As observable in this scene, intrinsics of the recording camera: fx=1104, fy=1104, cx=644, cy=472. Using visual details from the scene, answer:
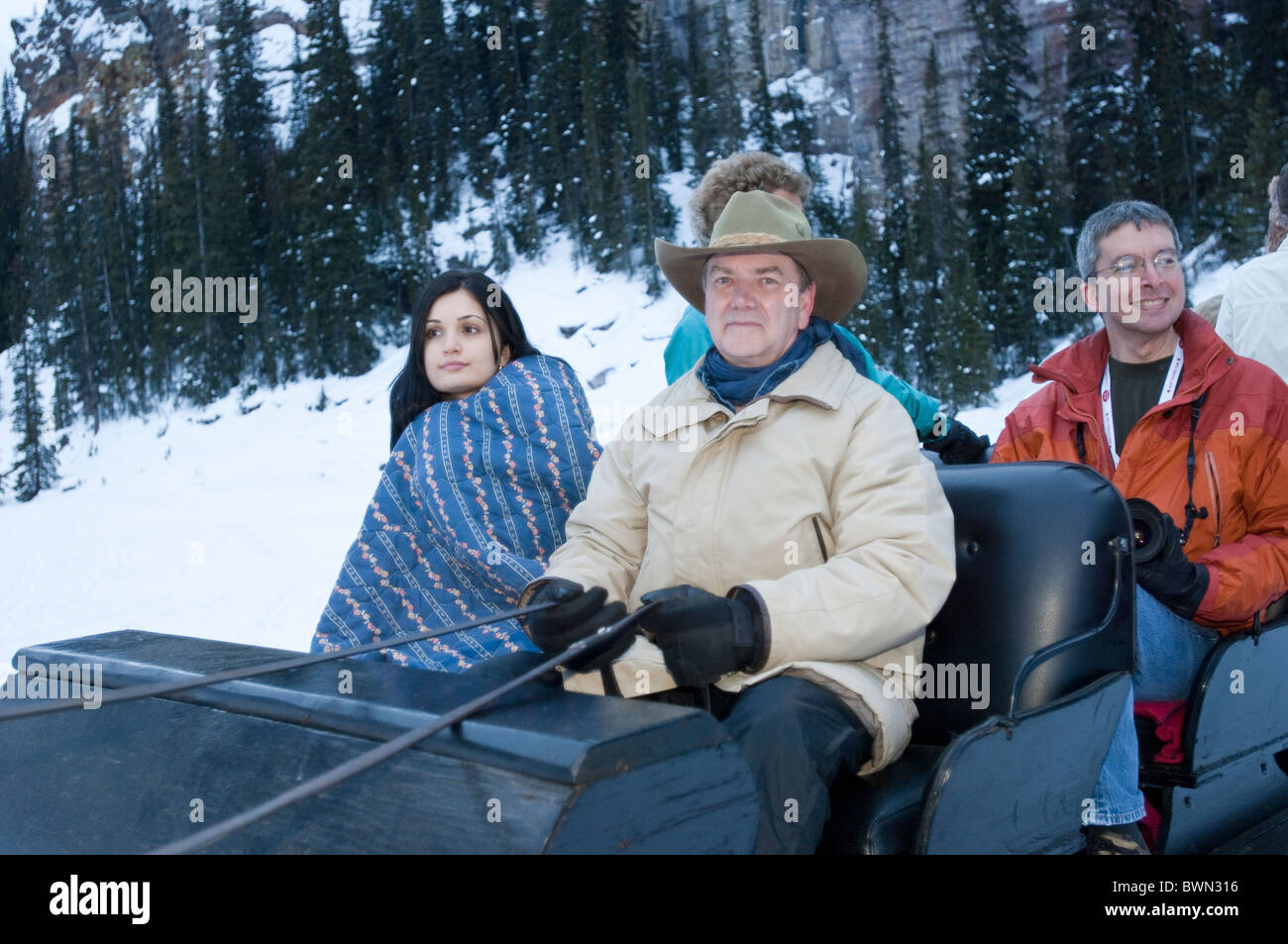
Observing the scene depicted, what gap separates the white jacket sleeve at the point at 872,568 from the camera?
1.96 m

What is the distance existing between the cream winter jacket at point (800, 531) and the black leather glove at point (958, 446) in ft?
3.24

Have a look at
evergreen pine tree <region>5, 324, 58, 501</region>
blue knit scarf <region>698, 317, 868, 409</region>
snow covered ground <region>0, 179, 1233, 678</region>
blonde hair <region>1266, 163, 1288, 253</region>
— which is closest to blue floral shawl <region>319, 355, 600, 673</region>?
blue knit scarf <region>698, 317, 868, 409</region>

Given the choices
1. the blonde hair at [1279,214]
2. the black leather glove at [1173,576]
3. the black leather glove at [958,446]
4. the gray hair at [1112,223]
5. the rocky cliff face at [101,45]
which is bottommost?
the black leather glove at [1173,576]

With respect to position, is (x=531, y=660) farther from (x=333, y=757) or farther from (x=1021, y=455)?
(x=1021, y=455)

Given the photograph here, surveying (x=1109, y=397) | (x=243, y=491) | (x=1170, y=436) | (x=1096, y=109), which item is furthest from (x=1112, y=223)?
(x=1096, y=109)

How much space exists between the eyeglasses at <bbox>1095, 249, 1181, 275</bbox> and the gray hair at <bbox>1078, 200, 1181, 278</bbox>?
0.10ft

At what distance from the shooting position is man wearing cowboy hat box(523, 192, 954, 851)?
1864 mm

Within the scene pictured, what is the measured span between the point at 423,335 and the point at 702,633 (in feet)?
5.19

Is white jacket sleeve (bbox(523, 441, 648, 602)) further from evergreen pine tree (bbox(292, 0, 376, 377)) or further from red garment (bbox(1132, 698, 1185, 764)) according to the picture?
evergreen pine tree (bbox(292, 0, 376, 377))

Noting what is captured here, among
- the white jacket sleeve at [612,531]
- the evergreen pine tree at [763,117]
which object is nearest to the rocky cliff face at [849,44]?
the evergreen pine tree at [763,117]

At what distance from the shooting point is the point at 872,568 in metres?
2.04

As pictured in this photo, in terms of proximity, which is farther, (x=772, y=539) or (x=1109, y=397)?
(x=1109, y=397)

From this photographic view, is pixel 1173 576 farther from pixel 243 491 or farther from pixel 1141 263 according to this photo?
pixel 243 491

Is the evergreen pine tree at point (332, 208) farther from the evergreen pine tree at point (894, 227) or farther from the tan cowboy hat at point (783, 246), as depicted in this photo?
the tan cowboy hat at point (783, 246)
